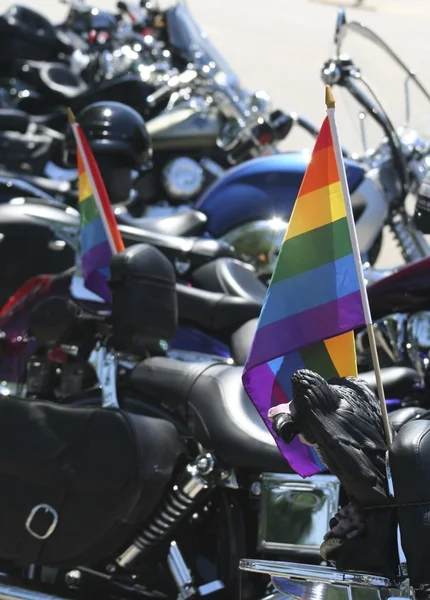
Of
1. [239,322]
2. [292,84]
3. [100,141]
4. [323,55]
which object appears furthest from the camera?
[323,55]

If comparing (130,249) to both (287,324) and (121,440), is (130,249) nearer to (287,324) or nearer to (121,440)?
(121,440)

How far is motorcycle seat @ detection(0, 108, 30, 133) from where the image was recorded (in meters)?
6.33

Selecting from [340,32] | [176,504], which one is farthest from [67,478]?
[340,32]

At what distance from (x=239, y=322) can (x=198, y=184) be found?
307 centimetres

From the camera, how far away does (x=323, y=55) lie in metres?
10.8

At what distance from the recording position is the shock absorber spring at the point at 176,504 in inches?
91.5

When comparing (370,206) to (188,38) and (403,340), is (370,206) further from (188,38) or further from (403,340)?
(188,38)

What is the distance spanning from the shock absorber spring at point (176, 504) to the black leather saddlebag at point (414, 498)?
2.30 feet

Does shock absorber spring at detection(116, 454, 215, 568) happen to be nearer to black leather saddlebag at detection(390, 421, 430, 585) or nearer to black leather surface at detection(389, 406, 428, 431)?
black leather surface at detection(389, 406, 428, 431)

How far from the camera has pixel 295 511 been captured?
2.25 m

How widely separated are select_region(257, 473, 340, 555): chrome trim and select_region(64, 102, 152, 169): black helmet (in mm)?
1631

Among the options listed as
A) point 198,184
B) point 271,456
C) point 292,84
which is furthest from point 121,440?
point 292,84

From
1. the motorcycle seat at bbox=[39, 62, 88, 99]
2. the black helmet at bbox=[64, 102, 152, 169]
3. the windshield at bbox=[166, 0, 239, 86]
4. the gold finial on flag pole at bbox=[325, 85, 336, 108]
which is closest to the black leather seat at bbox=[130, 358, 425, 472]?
the gold finial on flag pole at bbox=[325, 85, 336, 108]

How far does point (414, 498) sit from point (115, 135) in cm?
221
